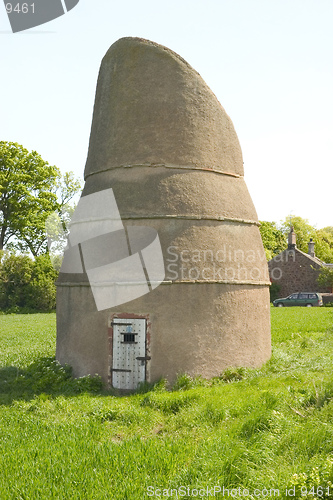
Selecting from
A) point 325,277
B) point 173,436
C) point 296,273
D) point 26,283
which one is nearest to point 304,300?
point 325,277

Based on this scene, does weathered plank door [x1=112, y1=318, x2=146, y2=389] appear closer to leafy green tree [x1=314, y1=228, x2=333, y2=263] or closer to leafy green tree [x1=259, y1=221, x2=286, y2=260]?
leafy green tree [x1=259, y1=221, x2=286, y2=260]

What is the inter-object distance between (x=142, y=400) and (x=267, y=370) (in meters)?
3.78

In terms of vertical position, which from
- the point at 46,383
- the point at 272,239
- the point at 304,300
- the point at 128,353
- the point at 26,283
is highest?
the point at 272,239

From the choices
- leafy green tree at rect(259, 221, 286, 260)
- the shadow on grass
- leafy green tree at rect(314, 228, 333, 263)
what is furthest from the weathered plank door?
leafy green tree at rect(314, 228, 333, 263)

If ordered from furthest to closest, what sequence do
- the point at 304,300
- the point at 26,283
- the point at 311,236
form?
the point at 311,236 → the point at 304,300 → the point at 26,283

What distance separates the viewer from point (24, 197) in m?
44.8

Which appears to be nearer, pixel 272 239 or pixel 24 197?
pixel 24 197

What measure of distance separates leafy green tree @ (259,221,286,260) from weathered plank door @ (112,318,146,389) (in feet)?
188

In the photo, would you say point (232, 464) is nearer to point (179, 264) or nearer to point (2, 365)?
point (179, 264)

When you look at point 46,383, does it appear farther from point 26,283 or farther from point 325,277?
point 325,277

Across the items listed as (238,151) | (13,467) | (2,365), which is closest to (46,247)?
(2,365)

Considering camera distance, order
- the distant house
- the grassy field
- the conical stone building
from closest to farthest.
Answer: the grassy field < the conical stone building < the distant house

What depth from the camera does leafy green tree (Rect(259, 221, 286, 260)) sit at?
224 ft

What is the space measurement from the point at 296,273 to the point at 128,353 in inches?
1627
